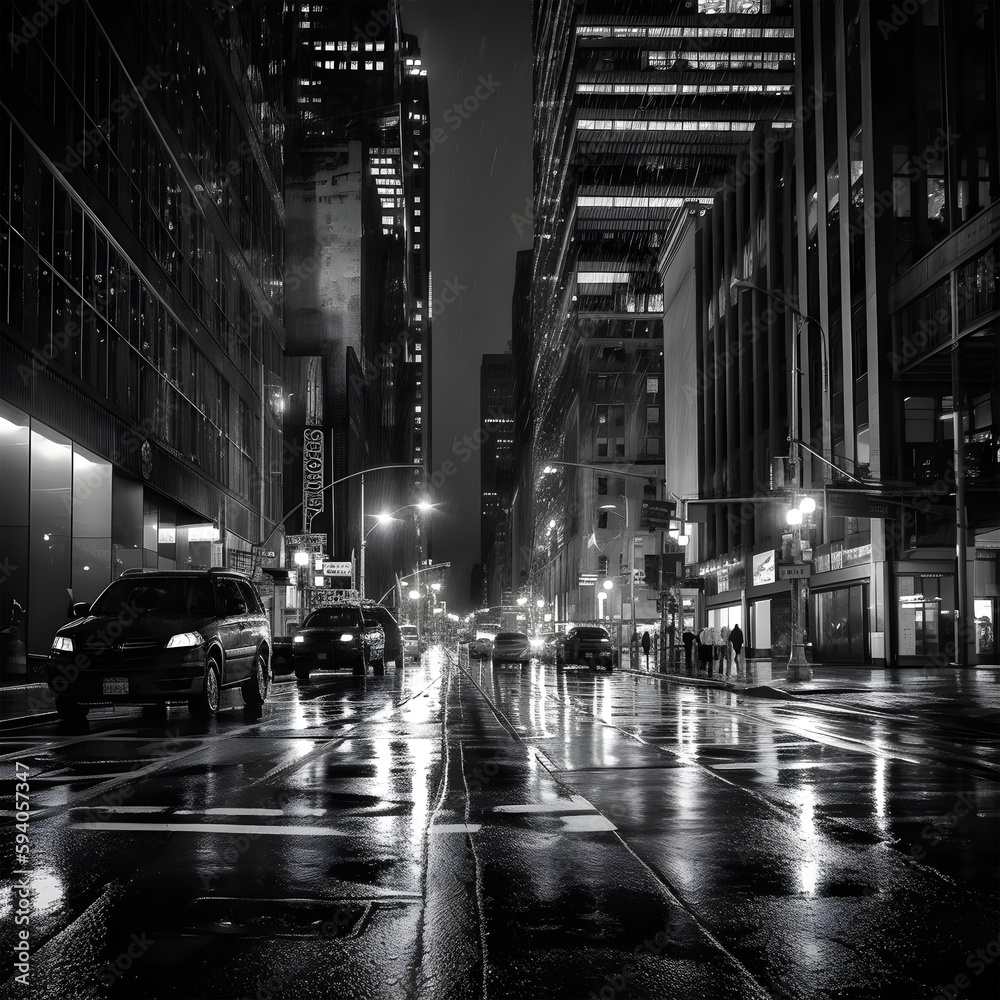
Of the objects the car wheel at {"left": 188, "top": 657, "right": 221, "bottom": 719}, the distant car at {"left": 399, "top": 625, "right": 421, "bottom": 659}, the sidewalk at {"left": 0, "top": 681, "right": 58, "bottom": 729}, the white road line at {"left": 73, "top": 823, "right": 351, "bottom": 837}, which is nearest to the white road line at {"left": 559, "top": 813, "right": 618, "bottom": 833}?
the white road line at {"left": 73, "top": 823, "right": 351, "bottom": 837}

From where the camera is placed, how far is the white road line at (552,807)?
28.9ft

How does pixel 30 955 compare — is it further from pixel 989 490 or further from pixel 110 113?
pixel 989 490

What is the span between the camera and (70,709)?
16.0 meters

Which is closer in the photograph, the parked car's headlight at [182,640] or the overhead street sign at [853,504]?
the parked car's headlight at [182,640]

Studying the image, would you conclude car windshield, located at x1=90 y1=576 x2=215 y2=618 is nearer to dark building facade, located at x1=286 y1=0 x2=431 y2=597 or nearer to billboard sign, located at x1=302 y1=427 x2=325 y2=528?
billboard sign, located at x1=302 y1=427 x2=325 y2=528

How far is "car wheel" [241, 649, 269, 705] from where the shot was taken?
18.6 m

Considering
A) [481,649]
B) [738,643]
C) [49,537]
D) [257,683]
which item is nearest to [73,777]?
[257,683]

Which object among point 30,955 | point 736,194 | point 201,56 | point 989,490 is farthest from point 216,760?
point 736,194

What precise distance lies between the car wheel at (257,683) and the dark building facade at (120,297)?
33.1ft

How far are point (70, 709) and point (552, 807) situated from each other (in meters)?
9.63

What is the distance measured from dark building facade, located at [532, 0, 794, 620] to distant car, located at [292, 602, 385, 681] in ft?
301

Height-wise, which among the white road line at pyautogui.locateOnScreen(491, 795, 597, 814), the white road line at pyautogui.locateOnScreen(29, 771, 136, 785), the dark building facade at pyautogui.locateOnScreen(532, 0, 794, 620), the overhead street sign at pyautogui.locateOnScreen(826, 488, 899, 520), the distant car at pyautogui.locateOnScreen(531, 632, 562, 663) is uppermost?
the dark building facade at pyautogui.locateOnScreen(532, 0, 794, 620)

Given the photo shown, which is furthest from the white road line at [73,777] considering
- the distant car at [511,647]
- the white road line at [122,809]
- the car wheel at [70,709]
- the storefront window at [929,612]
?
the distant car at [511,647]

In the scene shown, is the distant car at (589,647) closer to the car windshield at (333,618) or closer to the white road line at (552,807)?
the car windshield at (333,618)
